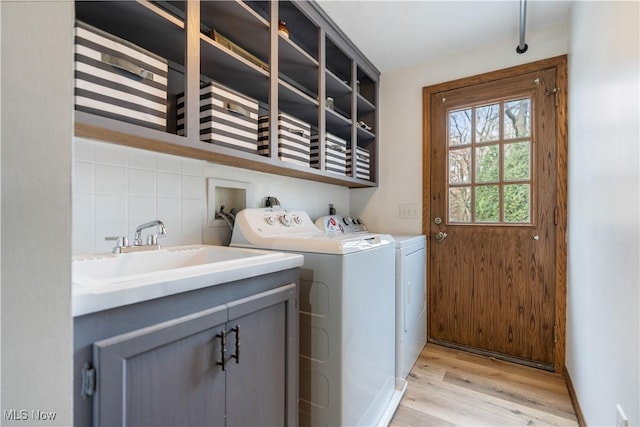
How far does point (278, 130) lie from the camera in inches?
60.9

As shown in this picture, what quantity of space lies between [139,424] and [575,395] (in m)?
2.12

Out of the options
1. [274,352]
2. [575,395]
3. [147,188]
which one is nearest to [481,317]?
[575,395]

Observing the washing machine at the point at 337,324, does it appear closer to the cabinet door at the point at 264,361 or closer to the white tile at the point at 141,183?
the cabinet door at the point at 264,361

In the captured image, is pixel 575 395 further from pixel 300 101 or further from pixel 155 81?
pixel 155 81

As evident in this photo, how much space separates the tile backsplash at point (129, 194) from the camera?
111 cm

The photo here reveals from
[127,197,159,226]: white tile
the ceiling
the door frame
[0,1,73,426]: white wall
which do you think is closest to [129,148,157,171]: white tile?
[127,197,159,226]: white tile

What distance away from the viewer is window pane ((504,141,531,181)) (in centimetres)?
210

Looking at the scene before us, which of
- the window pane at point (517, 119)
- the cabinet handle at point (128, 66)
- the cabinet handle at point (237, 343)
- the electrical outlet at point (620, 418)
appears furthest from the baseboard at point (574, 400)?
the cabinet handle at point (128, 66)

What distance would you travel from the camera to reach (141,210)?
128 centimetres

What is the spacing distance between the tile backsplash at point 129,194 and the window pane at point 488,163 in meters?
1.93

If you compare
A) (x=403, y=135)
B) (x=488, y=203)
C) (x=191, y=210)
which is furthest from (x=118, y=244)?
(x=488, y=203)

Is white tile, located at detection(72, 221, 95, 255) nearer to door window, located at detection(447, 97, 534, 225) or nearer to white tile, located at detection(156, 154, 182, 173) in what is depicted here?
white tile, located at detection(156, 154, 182, 173)

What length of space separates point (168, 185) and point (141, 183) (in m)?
0.12

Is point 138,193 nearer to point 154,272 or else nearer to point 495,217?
point 154,272
